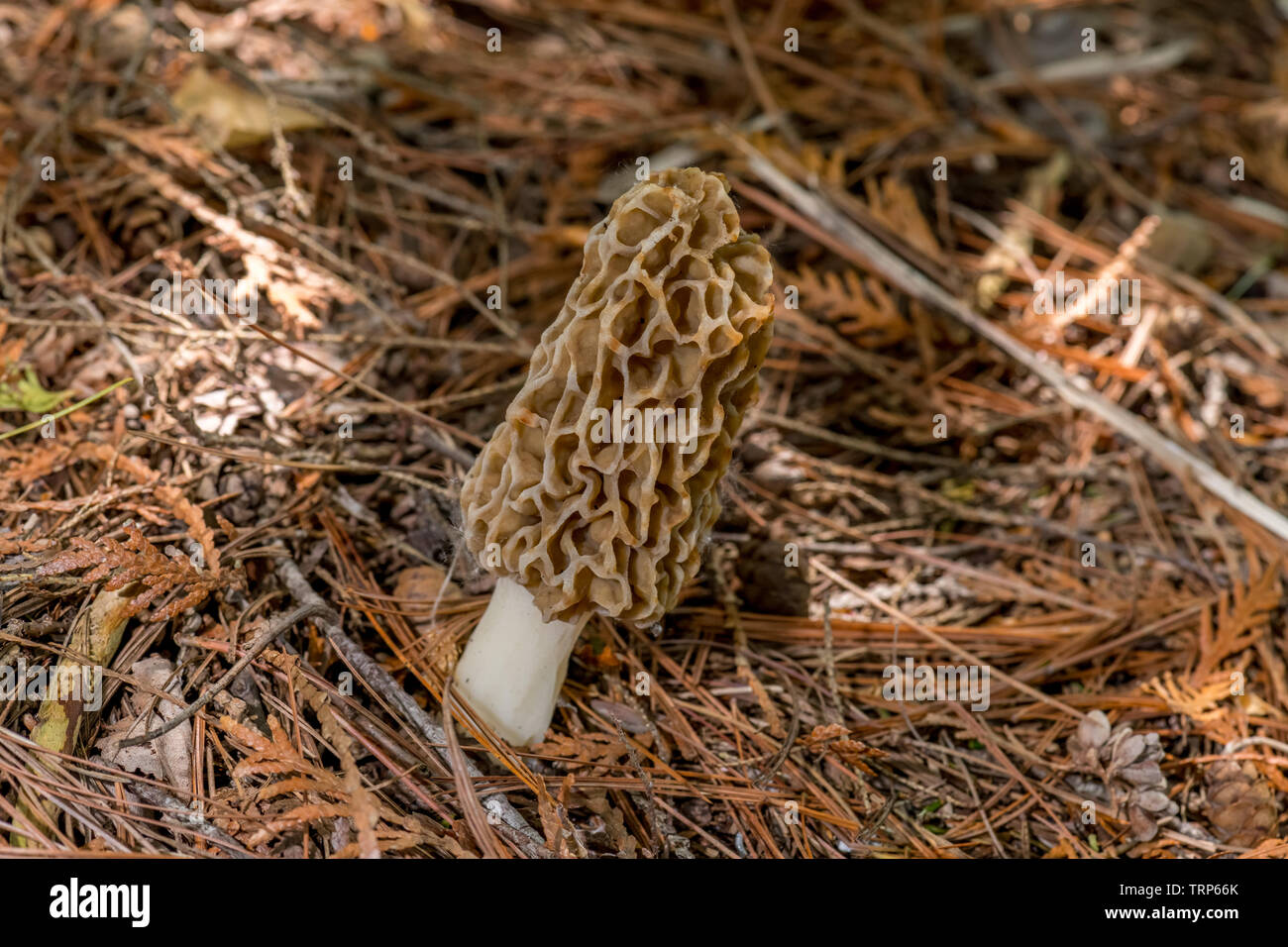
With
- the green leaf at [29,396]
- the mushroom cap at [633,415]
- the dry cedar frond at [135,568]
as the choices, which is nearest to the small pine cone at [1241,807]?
the mushroom cap at [633,415]

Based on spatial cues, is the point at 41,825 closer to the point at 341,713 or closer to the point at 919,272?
the point at 341,713


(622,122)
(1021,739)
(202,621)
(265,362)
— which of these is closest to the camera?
(202,621)

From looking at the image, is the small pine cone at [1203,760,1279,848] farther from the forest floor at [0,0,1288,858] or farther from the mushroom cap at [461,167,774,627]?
the mushroom cap at [461,167,774,627]

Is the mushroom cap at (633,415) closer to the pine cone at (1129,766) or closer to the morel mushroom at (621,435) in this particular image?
the morel mushroom at (621,435)

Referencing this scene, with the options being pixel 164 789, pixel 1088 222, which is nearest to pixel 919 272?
pixel 1088 222

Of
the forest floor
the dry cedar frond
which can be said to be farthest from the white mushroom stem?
the dry cedar frond

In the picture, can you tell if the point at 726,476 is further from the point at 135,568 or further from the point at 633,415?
the point at 135,568
